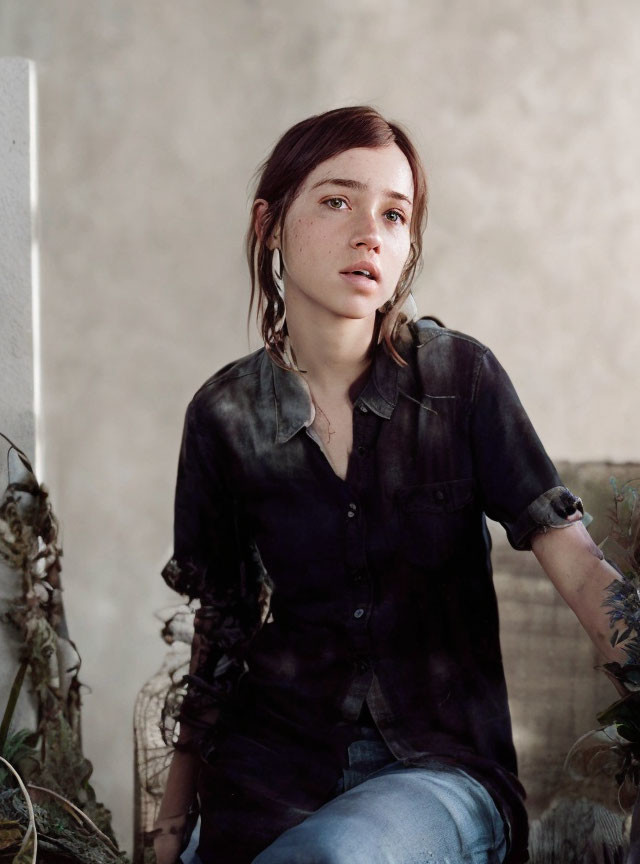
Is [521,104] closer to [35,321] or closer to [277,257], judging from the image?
[277,257]

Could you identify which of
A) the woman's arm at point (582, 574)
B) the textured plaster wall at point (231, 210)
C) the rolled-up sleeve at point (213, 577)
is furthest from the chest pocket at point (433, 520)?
the textured plaster wall at point (231, 210)

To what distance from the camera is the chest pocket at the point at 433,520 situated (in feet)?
5.16

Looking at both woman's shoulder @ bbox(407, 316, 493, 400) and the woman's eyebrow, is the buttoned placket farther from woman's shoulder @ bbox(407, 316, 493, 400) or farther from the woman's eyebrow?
the woman's eyebrow

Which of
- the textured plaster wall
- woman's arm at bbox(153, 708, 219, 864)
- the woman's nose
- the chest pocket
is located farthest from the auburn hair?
woman's arm at bbox(153, 708, 219, 864)

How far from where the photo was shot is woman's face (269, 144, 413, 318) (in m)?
1.56

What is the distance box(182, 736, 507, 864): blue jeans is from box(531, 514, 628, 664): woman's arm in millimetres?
272

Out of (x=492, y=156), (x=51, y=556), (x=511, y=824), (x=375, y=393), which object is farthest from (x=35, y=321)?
(x=511, y=824)

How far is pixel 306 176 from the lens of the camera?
62.7 inches

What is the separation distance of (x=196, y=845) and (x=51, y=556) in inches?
26.5

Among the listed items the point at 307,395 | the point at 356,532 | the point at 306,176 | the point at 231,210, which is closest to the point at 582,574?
the point at 356,532

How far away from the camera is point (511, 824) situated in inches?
58.1

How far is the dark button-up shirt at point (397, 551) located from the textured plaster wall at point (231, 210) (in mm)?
428

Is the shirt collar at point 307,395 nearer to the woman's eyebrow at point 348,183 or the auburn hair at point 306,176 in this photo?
the auburn hair at point 306,176

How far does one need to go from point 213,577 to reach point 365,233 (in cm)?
61
